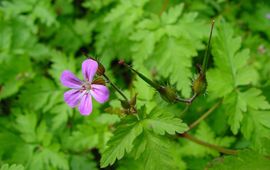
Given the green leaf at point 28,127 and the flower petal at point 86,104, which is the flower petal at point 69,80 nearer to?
the flower petal at point 86,104

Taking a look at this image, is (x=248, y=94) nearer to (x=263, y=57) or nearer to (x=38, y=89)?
(x=263, y=57)

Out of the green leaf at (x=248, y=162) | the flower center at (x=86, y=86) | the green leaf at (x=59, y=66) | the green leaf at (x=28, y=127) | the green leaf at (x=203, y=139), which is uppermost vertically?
the flower center at (x=86, y=86)

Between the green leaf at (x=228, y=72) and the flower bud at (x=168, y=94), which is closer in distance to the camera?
the flower bud at (x=168, y=94)

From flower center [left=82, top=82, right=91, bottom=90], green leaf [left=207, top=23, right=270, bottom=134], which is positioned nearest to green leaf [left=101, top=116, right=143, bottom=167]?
flower center [left=82, top=82, right=91, bottom=90]

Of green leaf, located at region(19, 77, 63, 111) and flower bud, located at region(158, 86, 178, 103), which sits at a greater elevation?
flower bud, located at region(158, 86, 178, 103)

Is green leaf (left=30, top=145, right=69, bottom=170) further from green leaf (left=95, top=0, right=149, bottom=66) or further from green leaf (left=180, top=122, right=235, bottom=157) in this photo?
green leaf (left=95, top=0, right=149, bottom=66)

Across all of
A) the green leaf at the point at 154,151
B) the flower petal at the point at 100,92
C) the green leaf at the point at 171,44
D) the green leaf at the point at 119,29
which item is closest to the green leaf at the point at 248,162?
the green leaf at the point at 154,151

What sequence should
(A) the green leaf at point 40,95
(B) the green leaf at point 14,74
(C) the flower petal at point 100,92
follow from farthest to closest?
(B) the green leaf at point 14,74 → (A) the green leaf at point 40,95 → (C) the flower petal at point 100,92

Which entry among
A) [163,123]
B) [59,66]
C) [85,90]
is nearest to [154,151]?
[163,123]
